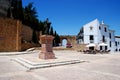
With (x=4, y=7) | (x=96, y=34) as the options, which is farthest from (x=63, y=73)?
(x=4, y=7)

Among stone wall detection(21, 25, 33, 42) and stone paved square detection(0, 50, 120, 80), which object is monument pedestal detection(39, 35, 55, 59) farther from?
stone wall detection(21, 25, 33, 42)

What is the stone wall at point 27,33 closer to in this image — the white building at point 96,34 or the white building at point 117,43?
the white building at point 96,34

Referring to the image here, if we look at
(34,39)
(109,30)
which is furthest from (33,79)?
(109,30)

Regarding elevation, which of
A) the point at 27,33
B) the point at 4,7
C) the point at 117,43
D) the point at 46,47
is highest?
the point at 4,7

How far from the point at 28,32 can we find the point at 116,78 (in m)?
31.6

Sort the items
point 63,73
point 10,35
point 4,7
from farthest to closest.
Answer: point 4,7 → point 10,35 → point 63,73

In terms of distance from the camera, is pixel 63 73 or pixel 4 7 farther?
pixel 4 7

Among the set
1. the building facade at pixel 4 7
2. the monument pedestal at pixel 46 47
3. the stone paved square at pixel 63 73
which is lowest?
the stone paved square at pixel 63 73

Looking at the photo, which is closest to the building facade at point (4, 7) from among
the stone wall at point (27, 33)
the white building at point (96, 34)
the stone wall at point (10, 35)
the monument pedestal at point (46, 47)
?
the stone wall at point (27, 33)

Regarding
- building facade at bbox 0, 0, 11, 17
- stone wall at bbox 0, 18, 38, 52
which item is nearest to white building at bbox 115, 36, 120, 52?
stone wall at bbox 0, 18, 38, 52

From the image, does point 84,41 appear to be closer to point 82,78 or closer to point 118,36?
point 118,36

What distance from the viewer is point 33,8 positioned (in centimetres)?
4394

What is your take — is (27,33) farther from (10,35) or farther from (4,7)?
(4,7)

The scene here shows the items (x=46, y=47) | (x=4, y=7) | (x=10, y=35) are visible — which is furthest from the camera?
(x=4, y=7)
